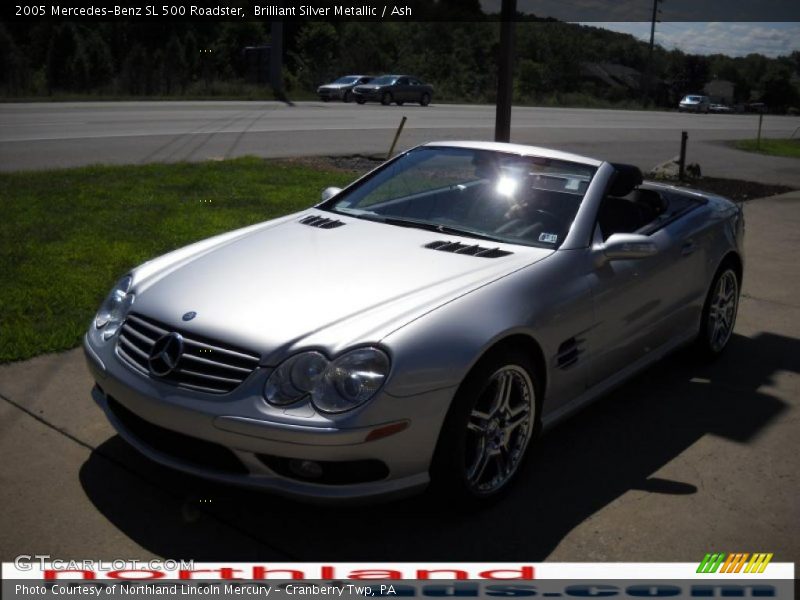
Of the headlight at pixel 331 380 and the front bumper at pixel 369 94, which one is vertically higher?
the headlight at pixel 331 380

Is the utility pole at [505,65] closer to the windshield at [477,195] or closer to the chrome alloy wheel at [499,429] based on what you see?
the windshield at [477,195]

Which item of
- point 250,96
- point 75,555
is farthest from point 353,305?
point 250,96

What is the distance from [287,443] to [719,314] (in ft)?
11.9

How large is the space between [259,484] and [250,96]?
36.6 m

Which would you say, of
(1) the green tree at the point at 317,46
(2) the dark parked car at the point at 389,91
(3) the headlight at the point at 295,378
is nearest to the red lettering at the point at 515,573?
(3) the headlight at the point at 295,378

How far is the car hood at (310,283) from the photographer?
11.9 feet

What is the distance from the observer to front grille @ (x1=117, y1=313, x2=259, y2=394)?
354cm

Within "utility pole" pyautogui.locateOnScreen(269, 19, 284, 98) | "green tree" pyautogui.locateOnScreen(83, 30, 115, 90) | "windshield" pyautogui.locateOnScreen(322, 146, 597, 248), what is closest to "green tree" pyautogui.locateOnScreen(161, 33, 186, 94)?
"green tree" pyautogui.locateOnScreen(83, 30, 115, 90)

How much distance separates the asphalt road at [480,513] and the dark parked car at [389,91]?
34837 mm

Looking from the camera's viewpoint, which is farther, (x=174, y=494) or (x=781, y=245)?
(x=781, y=245)

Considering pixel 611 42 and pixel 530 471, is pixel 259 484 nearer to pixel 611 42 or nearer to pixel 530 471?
pixel 530 471

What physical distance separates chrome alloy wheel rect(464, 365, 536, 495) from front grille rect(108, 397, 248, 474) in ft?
3.10

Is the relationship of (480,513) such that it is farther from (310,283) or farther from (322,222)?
(322,222)

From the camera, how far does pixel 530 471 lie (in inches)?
172
